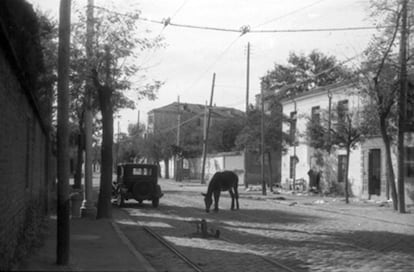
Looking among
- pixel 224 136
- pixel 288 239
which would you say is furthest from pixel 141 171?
pixel 224 136

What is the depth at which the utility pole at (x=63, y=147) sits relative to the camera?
908 cm

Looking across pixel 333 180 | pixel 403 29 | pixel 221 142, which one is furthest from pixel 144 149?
pixel 403 29

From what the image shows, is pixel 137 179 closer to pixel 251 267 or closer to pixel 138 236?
pixel 138 236

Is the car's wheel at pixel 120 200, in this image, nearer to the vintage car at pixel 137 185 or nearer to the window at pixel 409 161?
the vintage car at pixel 137 185

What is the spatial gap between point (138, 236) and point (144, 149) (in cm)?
6242

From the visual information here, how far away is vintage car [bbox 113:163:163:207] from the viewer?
24.3m

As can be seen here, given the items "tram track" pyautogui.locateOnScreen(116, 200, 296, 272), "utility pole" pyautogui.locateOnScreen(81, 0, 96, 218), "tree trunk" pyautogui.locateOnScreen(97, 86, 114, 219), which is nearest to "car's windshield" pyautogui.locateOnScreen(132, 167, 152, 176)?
"utility pole" pyautogui.locateOnScreen(81, 0, 96, 218)

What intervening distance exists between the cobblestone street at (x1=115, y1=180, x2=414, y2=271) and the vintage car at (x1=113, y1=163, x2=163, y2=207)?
988 millimetres

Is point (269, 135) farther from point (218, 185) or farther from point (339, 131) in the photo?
point (218, 185)

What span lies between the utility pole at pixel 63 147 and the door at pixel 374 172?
24.5 metres

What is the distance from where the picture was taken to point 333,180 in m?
35.2

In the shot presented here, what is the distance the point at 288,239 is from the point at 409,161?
52.0 feet

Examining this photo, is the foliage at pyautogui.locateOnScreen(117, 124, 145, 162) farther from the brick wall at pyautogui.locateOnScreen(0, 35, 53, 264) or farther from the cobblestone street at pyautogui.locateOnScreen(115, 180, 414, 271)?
the brick wall at pyautogui.locateOnScreen(0, 35, 53, 264)

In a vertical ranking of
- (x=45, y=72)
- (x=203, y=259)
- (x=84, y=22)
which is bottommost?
(x=203, y=259)
